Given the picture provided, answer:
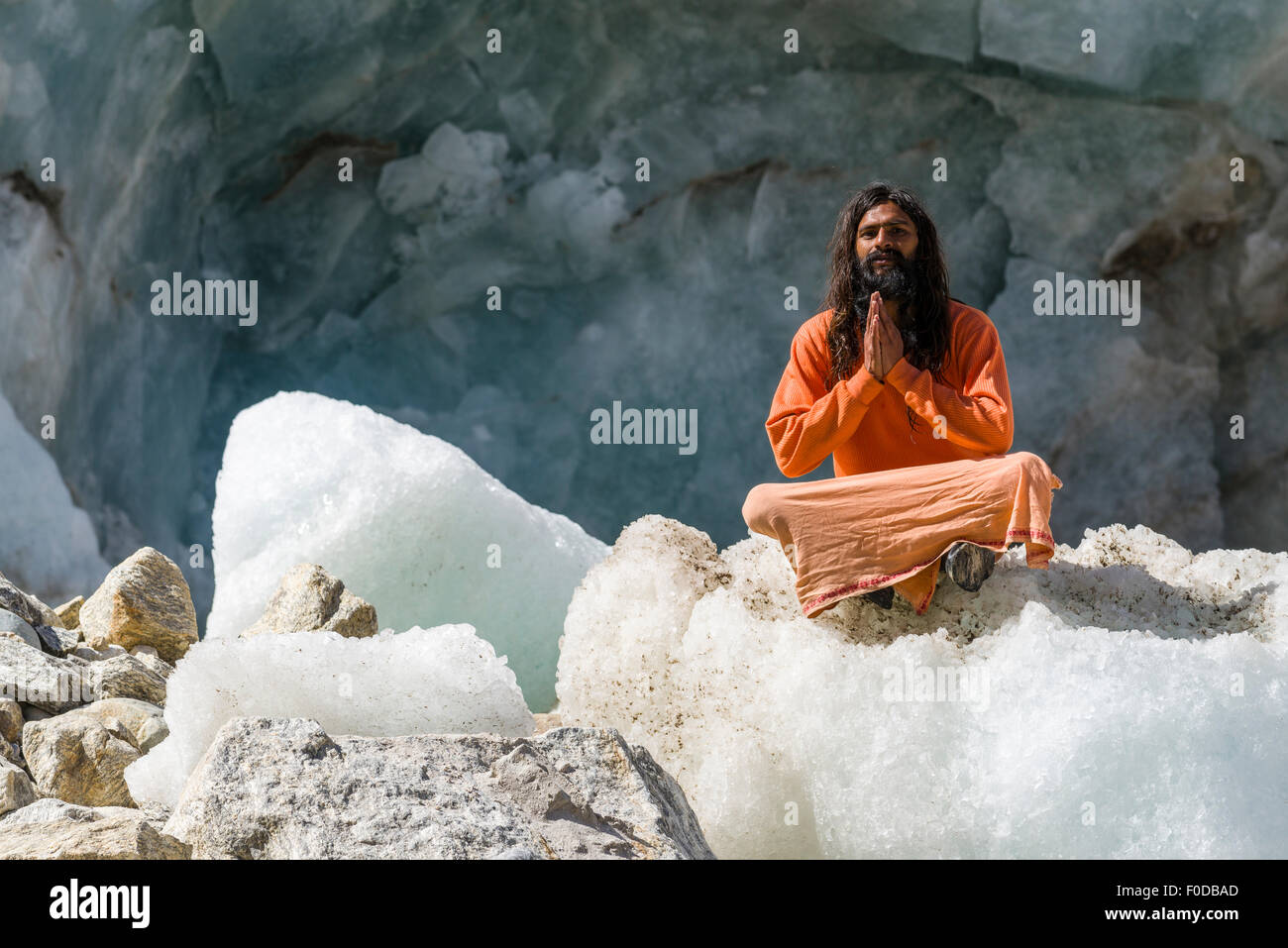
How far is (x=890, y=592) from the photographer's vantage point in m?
3.04

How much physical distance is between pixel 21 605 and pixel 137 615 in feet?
1.48

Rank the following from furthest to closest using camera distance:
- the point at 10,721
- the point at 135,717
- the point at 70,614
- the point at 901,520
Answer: the point at 70,614, the point at 135,717, the point at 10,721, the point at 901,520

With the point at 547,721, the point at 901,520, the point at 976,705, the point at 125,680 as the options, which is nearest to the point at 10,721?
the point at 125,680

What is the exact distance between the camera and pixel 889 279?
325cm

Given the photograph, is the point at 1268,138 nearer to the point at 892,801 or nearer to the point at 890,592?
the point at 890,592

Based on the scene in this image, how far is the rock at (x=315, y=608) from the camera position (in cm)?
423

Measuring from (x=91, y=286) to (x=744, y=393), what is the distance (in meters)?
3.90

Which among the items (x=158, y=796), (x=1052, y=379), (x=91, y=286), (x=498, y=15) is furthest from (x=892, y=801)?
(x=498, y=15)

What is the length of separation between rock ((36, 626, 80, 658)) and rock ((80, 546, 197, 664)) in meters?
0.11

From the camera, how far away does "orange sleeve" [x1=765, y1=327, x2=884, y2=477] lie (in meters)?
3.07

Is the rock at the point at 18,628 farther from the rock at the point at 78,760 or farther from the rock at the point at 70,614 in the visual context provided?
the rock at the point at 70,614

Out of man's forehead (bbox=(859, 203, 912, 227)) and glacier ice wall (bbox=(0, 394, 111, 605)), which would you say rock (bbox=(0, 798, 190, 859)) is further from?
glacier ice wall (bbox=(0, 394, 111, 605))

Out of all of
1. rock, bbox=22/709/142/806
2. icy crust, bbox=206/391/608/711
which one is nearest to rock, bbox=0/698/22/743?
rock, bbox=22/709/142/806

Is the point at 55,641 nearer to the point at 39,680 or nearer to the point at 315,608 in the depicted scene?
the point at 39,680
